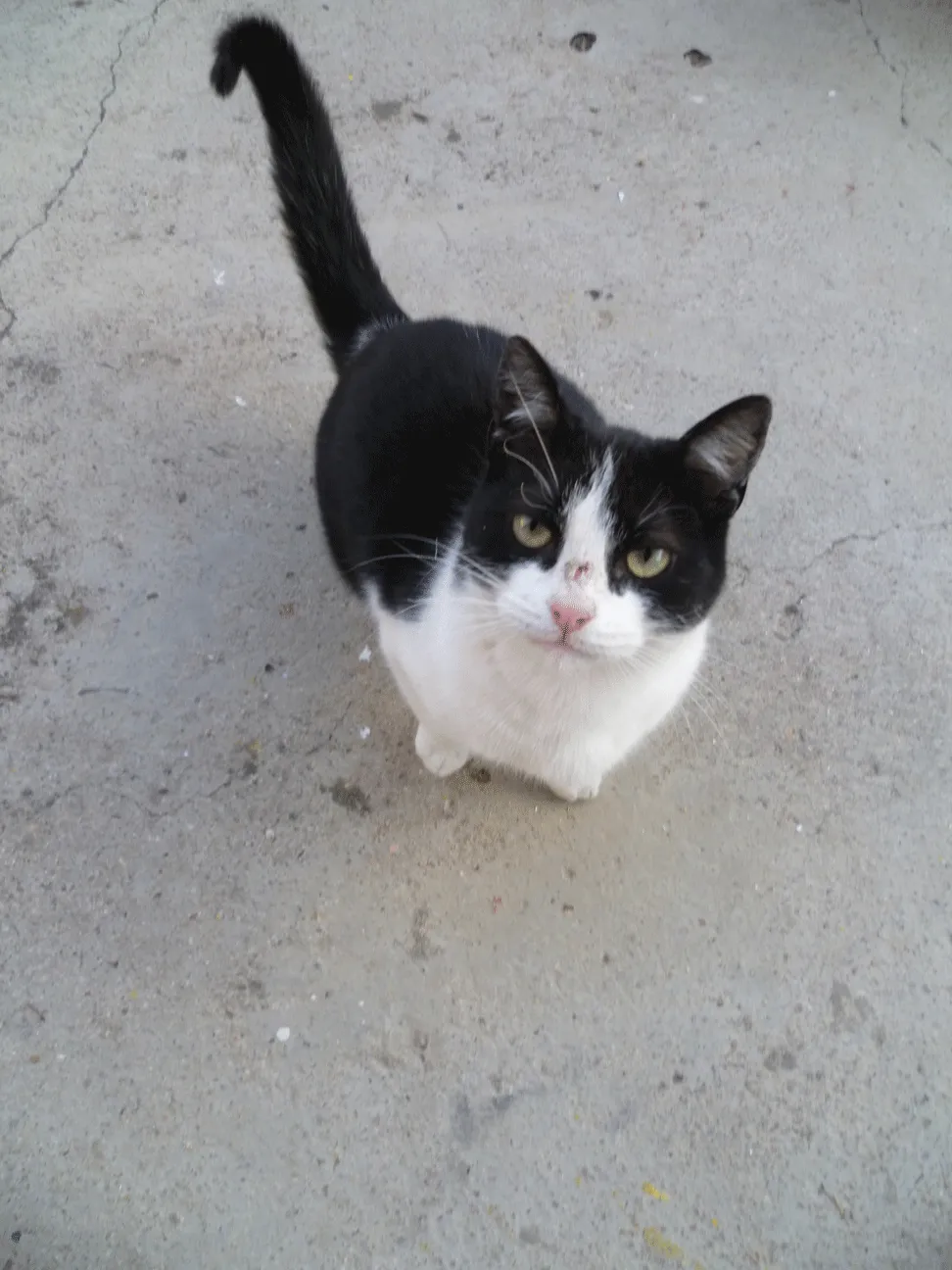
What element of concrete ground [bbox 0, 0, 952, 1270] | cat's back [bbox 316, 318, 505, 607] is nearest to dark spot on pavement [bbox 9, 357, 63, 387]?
concrete ground [bbox 0, 0, 952, 1270]

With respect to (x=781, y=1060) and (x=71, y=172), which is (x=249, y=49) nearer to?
(x=71, y=172)

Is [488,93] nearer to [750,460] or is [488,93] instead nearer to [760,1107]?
[750,460]

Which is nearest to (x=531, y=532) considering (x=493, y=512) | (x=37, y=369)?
(x=493, y=512)

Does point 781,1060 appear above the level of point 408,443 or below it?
below

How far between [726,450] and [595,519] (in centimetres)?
16

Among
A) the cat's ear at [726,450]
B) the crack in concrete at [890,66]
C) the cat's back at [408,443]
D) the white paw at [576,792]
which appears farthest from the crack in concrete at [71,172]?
the crack in concrete at [890,66]

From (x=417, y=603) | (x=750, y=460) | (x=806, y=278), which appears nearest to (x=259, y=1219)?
(x=417, y=603)

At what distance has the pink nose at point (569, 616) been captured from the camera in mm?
950

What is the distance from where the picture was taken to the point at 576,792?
148 centimetres

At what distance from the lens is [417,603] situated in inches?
50.3

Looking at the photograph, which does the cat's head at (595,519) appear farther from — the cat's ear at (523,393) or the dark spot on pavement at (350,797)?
the dark spot on pavement at (350,797)

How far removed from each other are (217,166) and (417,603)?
1581 millimetres

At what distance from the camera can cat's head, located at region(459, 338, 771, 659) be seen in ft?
3.19

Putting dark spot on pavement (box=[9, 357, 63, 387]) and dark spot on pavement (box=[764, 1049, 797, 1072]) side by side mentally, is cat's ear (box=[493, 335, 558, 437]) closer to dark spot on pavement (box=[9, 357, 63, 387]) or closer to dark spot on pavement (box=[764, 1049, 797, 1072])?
dark spot on pavement (box=[764, 1049, 797, 1072])
